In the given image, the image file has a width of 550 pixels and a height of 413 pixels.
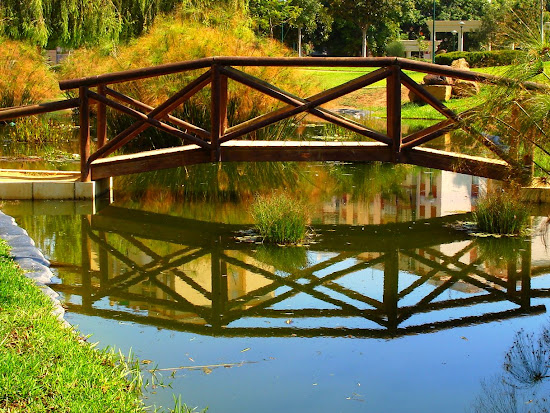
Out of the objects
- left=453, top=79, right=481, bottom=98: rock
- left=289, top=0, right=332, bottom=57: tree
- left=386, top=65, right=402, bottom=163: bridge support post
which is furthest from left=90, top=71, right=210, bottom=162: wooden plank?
left=289, top=0, right=332, bottom=57: tree

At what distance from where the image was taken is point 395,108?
34.3ft

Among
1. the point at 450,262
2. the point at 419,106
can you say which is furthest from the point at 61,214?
the point at 419,106

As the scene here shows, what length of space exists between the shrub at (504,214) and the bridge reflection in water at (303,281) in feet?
0.95

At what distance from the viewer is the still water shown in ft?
16.0

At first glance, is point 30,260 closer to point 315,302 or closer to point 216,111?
point 315,302

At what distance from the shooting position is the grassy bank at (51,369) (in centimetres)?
409

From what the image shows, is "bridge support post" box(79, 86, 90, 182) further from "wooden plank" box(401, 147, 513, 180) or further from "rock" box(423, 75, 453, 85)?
"rock" box(423, 75, 453, 85)

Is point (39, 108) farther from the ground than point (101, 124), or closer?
farther from the ground

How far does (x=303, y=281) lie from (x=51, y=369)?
3.12 meters

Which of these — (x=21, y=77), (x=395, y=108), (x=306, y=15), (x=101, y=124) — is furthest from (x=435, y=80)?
(x=306, y=15)

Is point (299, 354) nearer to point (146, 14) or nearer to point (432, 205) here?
point (432, 205)

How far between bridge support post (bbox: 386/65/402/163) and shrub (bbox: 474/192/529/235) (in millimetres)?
1703

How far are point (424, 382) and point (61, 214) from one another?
20.2 ft

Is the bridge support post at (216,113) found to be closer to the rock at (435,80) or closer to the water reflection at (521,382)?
the water reflection at (521,382)
